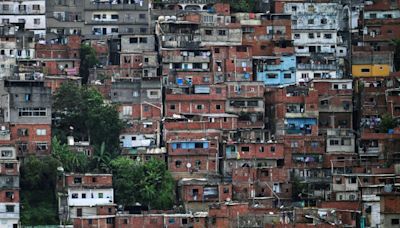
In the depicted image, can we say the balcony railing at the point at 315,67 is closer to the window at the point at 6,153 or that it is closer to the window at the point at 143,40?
the window at the point at 143,40

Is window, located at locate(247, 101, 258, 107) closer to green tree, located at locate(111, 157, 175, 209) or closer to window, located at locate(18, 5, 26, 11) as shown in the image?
green tree, located at locate(111, 157, 175, 209)

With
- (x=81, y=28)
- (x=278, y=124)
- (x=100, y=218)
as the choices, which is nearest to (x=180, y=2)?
(x=81, y=28)

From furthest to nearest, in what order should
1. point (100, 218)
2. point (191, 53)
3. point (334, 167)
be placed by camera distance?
1. point (191, 53)
2. point (334, 167)
3. point (100, 218)

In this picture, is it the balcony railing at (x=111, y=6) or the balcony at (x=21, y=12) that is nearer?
the balcony at (x=21, y=12)

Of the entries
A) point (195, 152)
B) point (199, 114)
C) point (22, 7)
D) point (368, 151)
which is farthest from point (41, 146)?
point (368, 151)

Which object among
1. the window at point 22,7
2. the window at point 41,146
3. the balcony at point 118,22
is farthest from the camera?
the balcony at point 118,22

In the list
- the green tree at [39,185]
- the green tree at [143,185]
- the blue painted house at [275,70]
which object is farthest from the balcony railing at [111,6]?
the green tree at [39,185]

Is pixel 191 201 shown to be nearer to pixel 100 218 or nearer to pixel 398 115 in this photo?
pixel 100 218
